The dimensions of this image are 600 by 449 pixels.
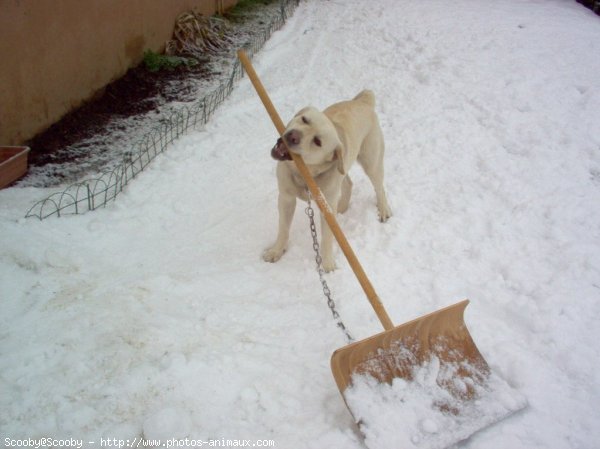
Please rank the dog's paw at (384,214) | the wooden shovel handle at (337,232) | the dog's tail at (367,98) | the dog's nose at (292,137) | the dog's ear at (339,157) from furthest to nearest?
the dog's paw at (384,214) → the dog's tail at (367,98) → the dog's ear at (339,157) → the dog's nose at (292,137) → the wooden shovel handle at (337,232)

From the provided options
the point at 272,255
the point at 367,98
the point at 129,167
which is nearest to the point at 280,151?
the point at 272,255

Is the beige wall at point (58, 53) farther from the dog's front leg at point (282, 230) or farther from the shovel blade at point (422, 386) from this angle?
the shovel blade at point (422, 386)

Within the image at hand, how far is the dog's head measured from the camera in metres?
2.99

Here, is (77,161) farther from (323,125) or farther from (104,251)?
(323,125)

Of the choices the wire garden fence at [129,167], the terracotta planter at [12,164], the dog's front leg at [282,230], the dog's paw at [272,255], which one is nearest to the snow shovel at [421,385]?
the dog's front leg at [282,230]

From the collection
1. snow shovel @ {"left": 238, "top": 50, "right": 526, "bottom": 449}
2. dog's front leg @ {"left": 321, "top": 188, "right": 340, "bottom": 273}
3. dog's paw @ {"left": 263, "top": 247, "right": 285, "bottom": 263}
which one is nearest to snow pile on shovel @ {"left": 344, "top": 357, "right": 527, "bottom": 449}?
snow shovel @ {"left": 238, "top": 50, "right": 526, "bottom": 449}

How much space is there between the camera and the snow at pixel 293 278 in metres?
2.58

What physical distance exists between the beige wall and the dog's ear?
13.7 feet

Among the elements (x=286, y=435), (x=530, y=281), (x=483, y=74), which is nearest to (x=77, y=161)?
(x=286, y=435)

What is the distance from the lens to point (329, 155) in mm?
3275

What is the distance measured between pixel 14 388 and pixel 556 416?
3267 millimetres

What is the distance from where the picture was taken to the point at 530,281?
11.8 ft

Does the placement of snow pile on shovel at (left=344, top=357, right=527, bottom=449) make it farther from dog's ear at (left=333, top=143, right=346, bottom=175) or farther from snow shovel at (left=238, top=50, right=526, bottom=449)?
dog's ear at (left=333, top=143, right=346, bottom=175)

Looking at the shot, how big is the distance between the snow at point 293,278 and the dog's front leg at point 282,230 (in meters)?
0.12
